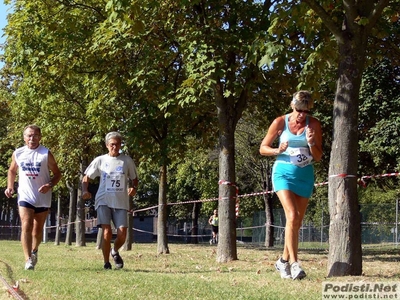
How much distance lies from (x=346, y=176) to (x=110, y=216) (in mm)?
3474

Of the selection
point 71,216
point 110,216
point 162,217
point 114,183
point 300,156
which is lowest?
point 110,216

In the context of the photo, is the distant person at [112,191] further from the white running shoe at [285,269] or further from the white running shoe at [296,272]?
the white running shoe at [296,272]

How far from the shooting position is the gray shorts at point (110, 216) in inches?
382

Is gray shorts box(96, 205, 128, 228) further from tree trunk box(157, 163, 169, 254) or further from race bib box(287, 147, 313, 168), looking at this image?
tree trunk box(157, 163, 169, 254)

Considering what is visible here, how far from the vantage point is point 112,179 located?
9711mm

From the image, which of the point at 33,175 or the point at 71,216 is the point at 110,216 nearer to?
the point at 33,175

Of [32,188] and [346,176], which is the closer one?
[346,176]

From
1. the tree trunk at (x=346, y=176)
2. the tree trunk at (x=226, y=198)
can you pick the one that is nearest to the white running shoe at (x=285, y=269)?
the tree trunk at (x=346, y=176)

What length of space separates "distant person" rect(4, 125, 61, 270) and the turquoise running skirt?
11.2 feet

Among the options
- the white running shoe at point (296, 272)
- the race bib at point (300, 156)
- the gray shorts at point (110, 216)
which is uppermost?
the race bib at point (300, 156)

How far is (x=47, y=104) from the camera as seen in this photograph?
2208 centimetres

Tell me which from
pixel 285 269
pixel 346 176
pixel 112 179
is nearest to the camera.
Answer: pixel 285 269

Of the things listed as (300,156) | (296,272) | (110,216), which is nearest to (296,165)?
(300,156)

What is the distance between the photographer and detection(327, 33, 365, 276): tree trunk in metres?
8.14
